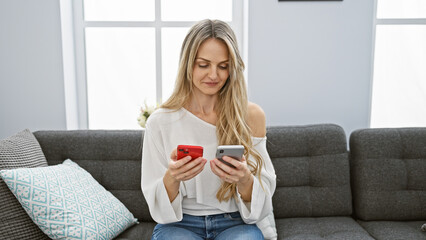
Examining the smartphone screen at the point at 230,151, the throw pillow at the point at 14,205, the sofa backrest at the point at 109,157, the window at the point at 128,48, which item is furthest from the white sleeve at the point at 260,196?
the window at the point at 128,48

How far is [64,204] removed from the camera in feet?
4.31

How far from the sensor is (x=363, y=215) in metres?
1.69

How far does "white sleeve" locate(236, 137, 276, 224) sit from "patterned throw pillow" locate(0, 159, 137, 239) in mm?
559

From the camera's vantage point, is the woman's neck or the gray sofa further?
the gray sofa

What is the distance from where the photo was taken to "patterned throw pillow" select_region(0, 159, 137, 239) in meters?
1.27

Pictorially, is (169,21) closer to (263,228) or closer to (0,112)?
(0,112)

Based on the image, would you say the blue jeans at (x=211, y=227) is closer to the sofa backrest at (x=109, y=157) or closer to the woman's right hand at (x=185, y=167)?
the woman's right hand at (x=185, y=167)

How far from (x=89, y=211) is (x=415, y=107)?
2.17 m

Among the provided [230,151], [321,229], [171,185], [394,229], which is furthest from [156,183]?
[394,229]

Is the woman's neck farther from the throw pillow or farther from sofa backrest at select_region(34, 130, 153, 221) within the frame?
the throw pillow

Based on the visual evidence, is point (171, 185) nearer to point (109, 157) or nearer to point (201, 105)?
point (201, 105)

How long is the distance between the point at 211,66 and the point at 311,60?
107 cm

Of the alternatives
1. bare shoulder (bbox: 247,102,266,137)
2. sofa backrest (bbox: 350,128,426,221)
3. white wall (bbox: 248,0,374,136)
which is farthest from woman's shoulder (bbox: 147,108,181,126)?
sofa backrest (bbox: 350,128,426,221)

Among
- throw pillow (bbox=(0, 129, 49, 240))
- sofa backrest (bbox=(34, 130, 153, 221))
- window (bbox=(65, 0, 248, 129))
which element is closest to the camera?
throw pillow (bbox=(0, 129, 49, 240))
